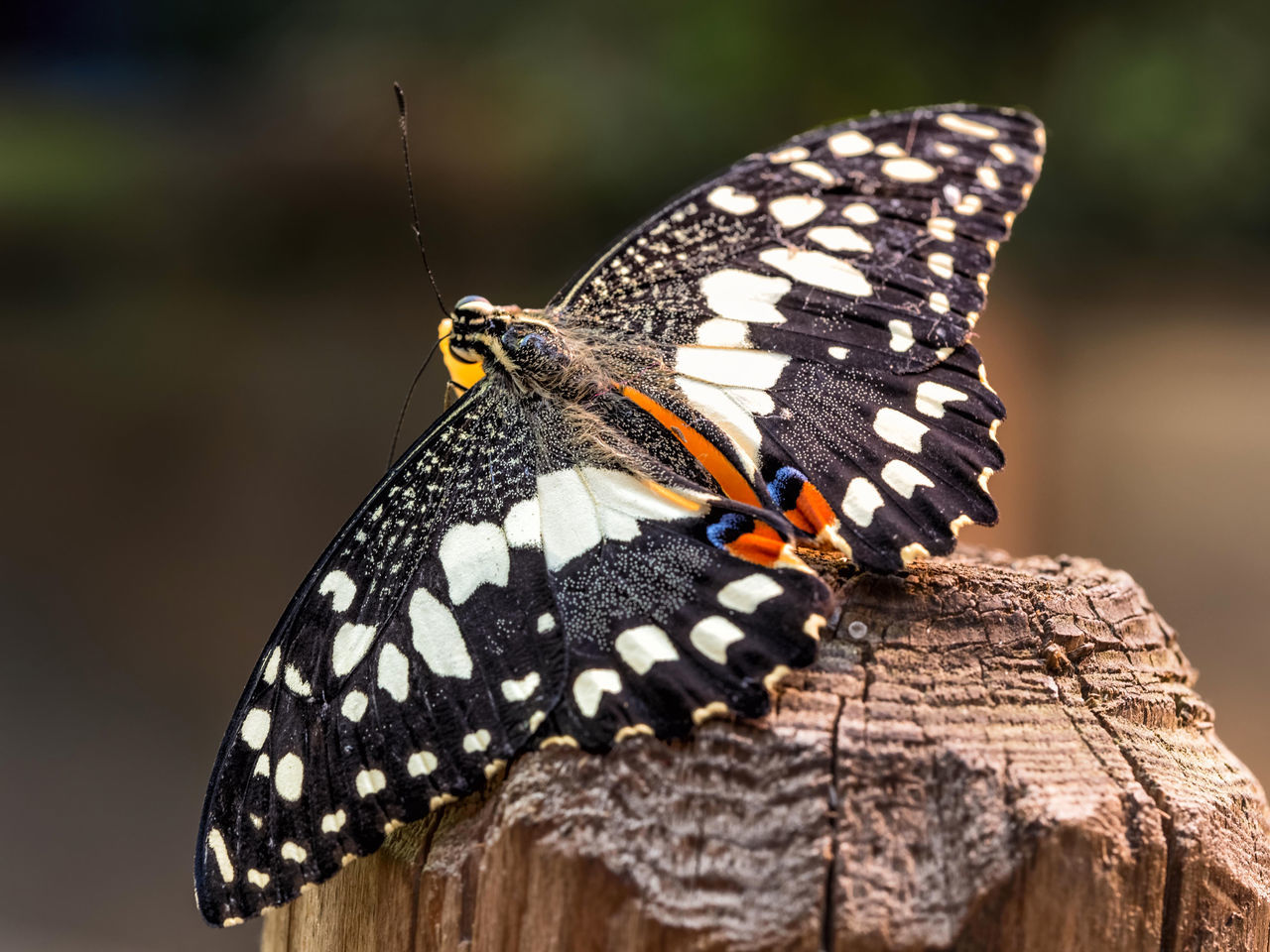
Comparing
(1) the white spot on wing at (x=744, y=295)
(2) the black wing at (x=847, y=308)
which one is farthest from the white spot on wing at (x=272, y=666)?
(1) the white spot on wing at (x=744, y=295)

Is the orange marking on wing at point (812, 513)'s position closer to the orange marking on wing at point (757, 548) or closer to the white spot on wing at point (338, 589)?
the orange marking on wing at point (757, 548)

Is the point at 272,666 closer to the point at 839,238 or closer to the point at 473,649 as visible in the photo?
the point at 473,649

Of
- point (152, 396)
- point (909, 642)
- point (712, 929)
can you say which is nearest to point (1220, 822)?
point (909, 642)

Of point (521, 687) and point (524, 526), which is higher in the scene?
point (524, 526)

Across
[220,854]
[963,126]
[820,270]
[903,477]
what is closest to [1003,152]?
[963,126]

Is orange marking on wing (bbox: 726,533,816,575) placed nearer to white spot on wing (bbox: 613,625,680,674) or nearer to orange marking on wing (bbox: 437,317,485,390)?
white spot on wing (bbox: 613,625,680,674)

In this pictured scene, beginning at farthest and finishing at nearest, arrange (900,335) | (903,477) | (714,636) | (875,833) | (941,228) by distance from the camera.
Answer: (941,228), (900,335), (903,477), (714,636), (875,833)
